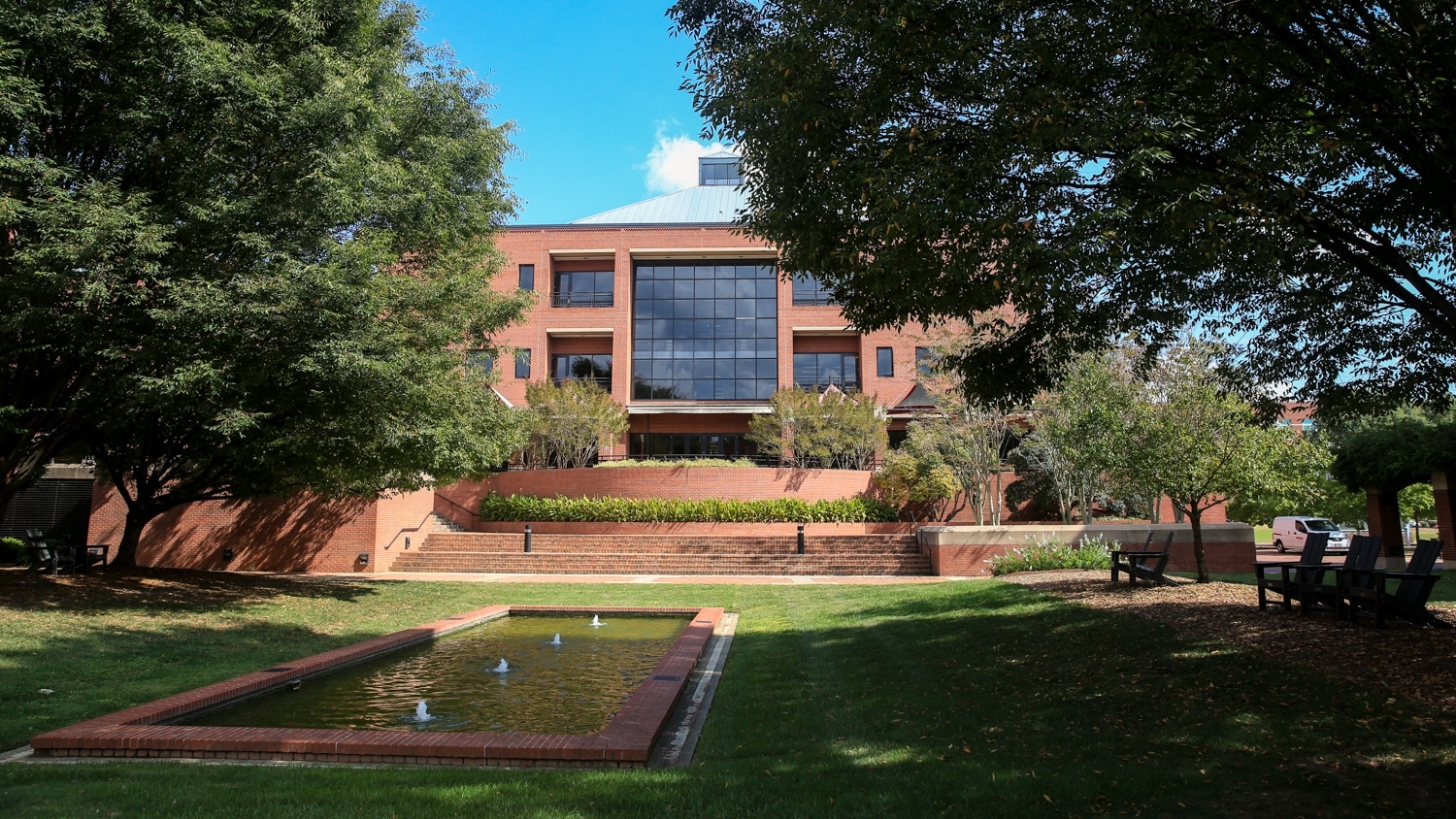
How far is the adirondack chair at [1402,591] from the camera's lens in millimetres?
8359

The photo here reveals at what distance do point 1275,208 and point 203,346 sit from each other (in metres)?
12.7

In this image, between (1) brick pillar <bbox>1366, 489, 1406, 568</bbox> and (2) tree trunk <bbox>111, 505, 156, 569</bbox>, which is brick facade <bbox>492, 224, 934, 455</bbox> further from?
(2) tree trunk <bbox>111, 505, 156, 569</bbox>

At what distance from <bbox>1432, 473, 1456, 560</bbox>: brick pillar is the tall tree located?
25.6 m

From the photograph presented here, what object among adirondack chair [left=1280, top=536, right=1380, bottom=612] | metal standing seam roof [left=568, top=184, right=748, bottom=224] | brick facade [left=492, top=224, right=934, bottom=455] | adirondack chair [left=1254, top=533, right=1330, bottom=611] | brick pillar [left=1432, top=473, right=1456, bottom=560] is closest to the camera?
adirondack chair [left=1280, top=536, right=1380, bottom=612]

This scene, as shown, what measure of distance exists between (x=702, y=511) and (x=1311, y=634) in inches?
812

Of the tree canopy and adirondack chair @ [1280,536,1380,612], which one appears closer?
the tree canopy

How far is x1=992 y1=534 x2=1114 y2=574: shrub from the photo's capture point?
16.9m

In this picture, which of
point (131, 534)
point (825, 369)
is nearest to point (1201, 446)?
point (131, 534)

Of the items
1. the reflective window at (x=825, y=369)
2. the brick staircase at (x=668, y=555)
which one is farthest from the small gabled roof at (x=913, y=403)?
the brick staircase at (x=668, y=555)

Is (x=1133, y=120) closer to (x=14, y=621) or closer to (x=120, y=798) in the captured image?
(x=120, y=798)

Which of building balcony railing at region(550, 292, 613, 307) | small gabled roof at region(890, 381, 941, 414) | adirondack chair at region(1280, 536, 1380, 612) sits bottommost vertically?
adirondack chair at region(1280, 536, 1380, 612)

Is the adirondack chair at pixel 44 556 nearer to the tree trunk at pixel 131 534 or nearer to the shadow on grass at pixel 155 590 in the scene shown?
the shadow on grass at pixel 155 590

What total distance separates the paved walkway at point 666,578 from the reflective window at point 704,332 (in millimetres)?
19549

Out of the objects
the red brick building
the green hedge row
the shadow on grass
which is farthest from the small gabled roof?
the shadow on grass
